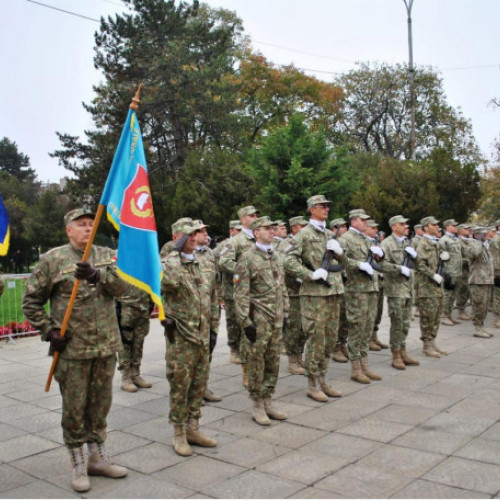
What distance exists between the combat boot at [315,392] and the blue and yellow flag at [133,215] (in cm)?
297

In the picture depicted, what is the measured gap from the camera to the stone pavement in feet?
14.7

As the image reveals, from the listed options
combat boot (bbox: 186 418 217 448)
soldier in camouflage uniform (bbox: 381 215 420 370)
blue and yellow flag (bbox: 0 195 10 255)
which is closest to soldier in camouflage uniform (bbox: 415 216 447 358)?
soldier in camouflage uniform (bbox: 381 215 420 370)

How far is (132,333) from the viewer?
7496mm

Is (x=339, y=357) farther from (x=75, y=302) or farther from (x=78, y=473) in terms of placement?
(x=75, y=302)

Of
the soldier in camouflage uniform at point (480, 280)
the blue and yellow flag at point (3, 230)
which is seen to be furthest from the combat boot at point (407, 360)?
the blue and yellow flag at point (3, 230)

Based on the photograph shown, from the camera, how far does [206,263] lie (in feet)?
18.7

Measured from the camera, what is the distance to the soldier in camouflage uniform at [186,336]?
5219 mm

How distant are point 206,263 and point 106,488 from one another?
2.20m

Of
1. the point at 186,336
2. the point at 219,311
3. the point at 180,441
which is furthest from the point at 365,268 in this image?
the point at 180,441

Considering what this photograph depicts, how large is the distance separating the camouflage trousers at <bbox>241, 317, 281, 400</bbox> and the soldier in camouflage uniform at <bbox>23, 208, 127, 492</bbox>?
1.70m

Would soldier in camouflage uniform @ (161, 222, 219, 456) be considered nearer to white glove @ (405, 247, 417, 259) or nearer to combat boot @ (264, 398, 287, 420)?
combat boot @ (264, 398, 287, 420)

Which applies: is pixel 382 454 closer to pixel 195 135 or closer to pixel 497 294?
pixel 497 294

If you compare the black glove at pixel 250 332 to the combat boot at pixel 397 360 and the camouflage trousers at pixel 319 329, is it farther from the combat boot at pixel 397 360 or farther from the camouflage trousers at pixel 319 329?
the combat boot at pixel 397 360

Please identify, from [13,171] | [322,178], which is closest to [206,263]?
[322,178]
